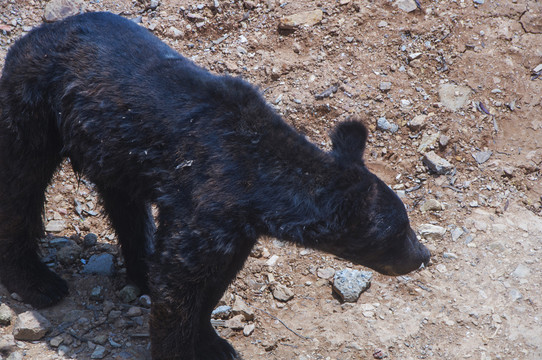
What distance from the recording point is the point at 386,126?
6586mm

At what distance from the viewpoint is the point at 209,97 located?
4.09 m

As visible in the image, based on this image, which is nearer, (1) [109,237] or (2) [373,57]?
(1) [109,237]

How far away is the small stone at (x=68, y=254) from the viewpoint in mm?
5598

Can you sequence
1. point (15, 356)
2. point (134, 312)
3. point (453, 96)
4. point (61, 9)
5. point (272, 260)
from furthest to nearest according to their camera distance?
point (61, 9) < point (453, 96) < point (272, 260) < point (134, 312) < point (15, 356)

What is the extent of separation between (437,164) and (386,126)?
68 centimetres

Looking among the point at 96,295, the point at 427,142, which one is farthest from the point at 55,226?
the point at 427,142

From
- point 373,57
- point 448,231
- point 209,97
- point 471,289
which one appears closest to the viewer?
point 209,97

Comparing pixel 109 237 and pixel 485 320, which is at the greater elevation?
pixel 109 237

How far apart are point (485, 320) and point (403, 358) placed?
83 centimetres

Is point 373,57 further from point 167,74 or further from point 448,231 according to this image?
point 167,74

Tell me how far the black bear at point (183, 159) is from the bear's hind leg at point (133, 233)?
64cm

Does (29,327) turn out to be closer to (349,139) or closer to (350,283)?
(350,283)

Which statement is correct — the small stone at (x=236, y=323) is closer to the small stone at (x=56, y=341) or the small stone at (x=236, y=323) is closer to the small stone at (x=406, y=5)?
the small stone at (x=56, y=341)

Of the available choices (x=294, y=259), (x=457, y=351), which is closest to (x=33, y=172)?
(x=294, y=259)
